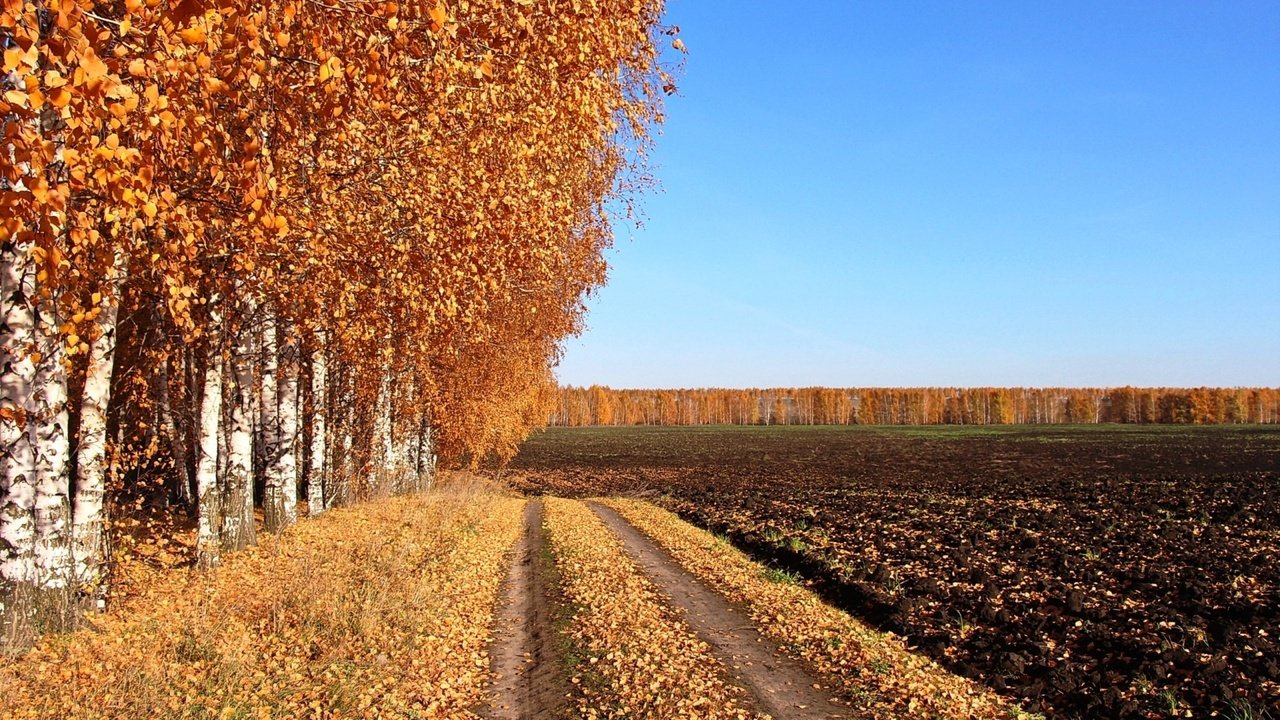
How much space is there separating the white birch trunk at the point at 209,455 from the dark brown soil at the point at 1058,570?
1056 cm


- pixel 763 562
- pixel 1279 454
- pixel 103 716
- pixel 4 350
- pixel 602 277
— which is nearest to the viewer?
pixel 103 716

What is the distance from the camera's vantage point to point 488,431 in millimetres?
28984

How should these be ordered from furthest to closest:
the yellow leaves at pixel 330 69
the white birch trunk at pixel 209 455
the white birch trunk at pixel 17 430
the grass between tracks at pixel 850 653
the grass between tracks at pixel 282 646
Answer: the white birch trunk at pixel 209 455
the grass between tracks at pixel 850 653
the white birch trunk at pixel 17 430
the grass between tracks at pixel 282 646
the yellow leaves at pixel 330 69

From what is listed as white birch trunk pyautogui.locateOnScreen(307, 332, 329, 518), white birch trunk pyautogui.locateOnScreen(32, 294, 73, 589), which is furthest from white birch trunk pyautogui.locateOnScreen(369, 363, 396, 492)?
white birch trunk pyautogui.locateOnScreen(32, 294, 73, 589)

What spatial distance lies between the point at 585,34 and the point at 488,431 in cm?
2187

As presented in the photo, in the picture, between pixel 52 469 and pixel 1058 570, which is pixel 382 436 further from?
pixel 1058 570

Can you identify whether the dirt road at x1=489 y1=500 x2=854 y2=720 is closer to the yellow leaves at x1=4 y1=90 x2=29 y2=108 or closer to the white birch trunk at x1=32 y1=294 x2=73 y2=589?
the white birch trunk at x1=32 y1=294 x2=73 y2=589

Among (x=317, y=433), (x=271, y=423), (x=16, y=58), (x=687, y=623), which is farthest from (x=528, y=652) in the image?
(x=317, y=433)

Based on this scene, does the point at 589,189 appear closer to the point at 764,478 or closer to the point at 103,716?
the point at 103,716

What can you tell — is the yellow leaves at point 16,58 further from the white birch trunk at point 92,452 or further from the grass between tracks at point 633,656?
the grass between tracks at point 633,656

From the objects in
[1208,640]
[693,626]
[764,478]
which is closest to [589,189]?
[693,626]

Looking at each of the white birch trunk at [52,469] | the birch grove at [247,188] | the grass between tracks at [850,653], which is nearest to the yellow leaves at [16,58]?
the birch grove at [247,188]

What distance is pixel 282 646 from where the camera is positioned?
29.1ft

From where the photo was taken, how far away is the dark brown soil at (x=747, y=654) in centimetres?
823
